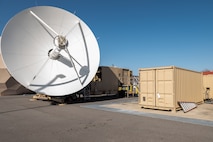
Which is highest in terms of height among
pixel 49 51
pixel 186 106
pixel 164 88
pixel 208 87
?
pixel 49 51

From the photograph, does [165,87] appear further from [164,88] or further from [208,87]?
[208,87]

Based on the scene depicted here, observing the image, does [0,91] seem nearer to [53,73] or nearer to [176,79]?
[53,73]

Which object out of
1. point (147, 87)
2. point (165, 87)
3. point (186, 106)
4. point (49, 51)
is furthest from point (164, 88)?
point (49, 51)

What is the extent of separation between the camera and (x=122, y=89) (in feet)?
88.8

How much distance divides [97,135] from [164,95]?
794 cm

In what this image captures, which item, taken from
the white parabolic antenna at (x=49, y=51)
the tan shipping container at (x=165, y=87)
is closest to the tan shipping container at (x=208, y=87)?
the tan shipping container at (x=165, y=87)

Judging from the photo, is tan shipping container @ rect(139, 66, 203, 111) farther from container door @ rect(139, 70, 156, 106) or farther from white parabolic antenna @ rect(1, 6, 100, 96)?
white parabolic antenna @ rect(1, 6, 100, 96)

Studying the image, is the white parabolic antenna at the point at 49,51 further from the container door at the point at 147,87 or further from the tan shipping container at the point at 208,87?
the tan shipping container at the point at 208,87

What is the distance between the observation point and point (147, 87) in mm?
14789

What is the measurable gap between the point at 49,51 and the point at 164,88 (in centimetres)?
943

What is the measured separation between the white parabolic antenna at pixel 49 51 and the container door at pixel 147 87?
4.19m

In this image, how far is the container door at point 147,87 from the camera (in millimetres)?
14422

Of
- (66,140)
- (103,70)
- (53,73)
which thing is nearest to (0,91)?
(103,70)

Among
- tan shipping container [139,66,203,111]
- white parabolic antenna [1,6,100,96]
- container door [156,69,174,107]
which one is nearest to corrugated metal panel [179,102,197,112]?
tan shipping container [139,66,203,111]
